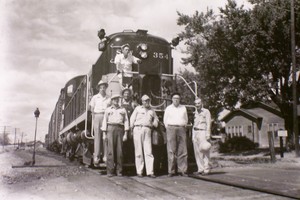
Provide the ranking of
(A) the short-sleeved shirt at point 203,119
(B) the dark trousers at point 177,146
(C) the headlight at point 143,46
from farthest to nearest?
(C) the headlight at point 143,46 → (A) the short-sleeved shirt at point 203,119 → (B) the dark trousers at point 177,146

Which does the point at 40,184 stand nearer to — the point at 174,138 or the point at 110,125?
the point at 110,125

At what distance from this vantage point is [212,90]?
21.8 metres

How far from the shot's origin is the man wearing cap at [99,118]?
792 centimetres

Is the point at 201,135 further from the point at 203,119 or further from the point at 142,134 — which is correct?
the point at 142,134

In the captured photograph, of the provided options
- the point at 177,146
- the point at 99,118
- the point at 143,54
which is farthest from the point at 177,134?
the point at 143,54

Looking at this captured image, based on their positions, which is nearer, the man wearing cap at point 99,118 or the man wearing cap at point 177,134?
the man wearing cap at point 177,134

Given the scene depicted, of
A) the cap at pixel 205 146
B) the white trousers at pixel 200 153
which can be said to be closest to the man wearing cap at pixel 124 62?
the white trousers at pixel 200 153

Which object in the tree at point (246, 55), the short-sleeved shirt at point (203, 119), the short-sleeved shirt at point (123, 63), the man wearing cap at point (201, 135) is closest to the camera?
the man wearing cap at point (201, 135)

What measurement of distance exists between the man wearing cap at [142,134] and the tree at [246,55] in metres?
12.8

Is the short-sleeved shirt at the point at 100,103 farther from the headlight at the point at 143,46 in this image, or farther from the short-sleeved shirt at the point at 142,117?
the headlight at the point at 143,46

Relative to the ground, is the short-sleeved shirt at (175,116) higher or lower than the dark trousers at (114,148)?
higher

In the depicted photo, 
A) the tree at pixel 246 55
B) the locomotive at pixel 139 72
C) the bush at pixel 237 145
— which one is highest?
the tree at pixel 246 55

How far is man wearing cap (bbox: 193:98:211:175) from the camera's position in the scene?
24.5 ft

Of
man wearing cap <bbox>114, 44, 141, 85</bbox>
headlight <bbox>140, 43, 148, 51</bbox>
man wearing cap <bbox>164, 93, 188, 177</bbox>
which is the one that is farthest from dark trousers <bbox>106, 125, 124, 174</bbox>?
headlight <bbox>140, 43, 148, 51</bbox>
